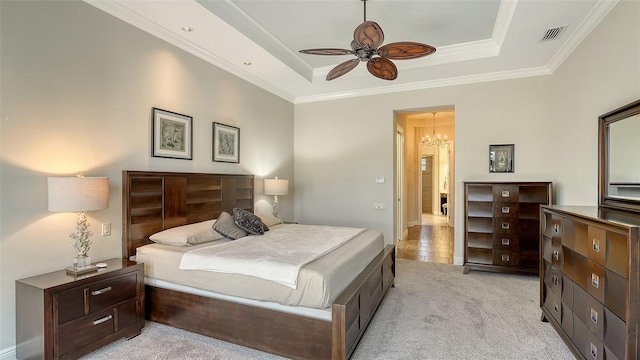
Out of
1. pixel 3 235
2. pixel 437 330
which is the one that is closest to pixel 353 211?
pixel 437 330

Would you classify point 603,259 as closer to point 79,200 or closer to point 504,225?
point 504,225

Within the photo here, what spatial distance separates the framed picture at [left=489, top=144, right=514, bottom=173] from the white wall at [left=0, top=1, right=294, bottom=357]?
425 cm

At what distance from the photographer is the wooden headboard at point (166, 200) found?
2.92 m

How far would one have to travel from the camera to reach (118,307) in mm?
2461

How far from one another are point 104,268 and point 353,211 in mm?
3907

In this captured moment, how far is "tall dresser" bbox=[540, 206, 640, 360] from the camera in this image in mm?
1579

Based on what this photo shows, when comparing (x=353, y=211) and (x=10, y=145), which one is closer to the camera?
(x=10, y=145)

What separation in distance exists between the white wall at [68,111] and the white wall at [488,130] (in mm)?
2626

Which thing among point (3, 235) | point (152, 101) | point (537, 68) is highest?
point (537, 68)

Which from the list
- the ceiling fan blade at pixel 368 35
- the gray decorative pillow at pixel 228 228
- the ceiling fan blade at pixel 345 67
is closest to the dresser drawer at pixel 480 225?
the ceiling fan blade at pixel 345 67

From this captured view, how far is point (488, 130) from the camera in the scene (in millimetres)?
4723

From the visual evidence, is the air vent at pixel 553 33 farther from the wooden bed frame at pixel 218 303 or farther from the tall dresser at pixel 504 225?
the wooden bed frame at pixel 218 303

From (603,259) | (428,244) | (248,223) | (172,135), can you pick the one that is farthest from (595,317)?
(428,244)

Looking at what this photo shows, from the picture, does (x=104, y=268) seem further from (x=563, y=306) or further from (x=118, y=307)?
(x=563, y=306)
